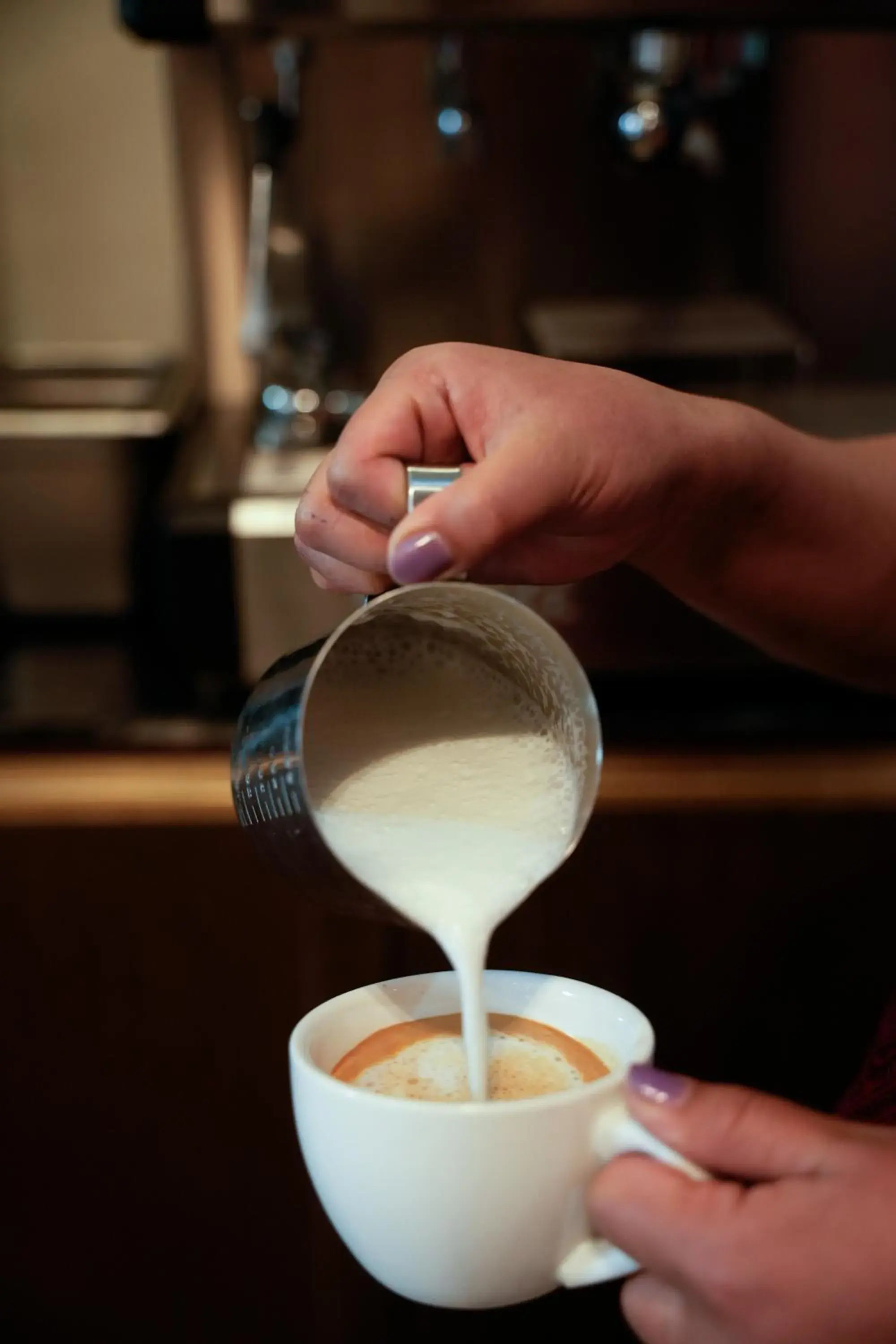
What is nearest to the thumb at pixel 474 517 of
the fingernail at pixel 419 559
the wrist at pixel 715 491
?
the fingernail at pixel 419 559

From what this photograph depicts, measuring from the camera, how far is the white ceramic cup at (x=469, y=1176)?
1.68 ft

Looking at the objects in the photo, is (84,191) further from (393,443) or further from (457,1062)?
(457,1062)

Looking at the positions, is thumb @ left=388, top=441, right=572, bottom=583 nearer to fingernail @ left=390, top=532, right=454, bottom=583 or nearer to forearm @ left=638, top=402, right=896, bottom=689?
fingernail @ left=390, top=532, right=454, bottom=583

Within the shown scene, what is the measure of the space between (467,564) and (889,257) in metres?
1.17

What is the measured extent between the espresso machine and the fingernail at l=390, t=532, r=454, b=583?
2.39 ft

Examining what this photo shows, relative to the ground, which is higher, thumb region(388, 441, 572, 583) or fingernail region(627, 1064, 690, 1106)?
thumb region(388, 441, 572, 583)

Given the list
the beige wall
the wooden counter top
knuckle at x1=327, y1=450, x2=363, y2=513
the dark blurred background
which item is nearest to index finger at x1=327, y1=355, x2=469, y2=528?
knuckle at x1=327, y1=450, x2=363, y2=513

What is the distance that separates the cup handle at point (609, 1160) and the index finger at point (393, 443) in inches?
10.8

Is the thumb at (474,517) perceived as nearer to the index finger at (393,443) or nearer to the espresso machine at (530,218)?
the index finger at (393,443)

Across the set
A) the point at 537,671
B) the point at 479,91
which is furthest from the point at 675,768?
the point at 479,91

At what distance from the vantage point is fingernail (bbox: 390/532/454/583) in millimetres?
574

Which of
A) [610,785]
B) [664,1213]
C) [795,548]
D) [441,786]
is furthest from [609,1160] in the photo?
[610,785]

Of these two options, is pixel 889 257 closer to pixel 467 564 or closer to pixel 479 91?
pixel 479 91

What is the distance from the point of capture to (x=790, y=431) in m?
0.83
